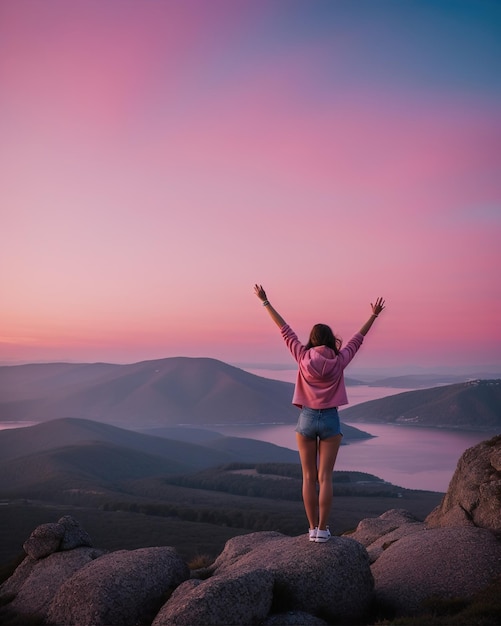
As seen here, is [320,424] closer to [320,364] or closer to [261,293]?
[320,364]

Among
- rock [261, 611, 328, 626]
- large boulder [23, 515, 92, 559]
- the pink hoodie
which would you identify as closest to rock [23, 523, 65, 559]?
large boulder [23, 515, 92, 559]

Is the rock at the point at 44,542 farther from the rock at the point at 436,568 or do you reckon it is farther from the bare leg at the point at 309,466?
the bare leg at the point at 309,466

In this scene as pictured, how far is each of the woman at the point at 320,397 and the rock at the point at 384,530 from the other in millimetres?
7578

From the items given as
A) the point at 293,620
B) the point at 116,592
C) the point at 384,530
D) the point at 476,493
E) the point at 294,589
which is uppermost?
the point at 476,493

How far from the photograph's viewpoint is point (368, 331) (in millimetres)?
13539

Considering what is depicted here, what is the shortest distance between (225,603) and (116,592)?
4266mm

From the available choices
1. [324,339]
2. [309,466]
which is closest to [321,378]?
[324,339]

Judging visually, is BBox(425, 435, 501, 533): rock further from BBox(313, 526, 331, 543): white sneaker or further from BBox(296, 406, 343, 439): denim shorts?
BBox(296, 406, 343, 439): denim shorts

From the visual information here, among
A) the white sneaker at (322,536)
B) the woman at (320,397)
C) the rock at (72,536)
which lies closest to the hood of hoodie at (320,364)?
the woman at (320,397)

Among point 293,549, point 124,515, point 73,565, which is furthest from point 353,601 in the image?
point 124,515

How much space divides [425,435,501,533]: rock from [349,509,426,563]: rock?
1.14 meters

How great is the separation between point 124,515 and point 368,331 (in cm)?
14578

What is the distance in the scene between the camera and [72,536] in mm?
23469

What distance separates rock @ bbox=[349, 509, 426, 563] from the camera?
21.3 metres
